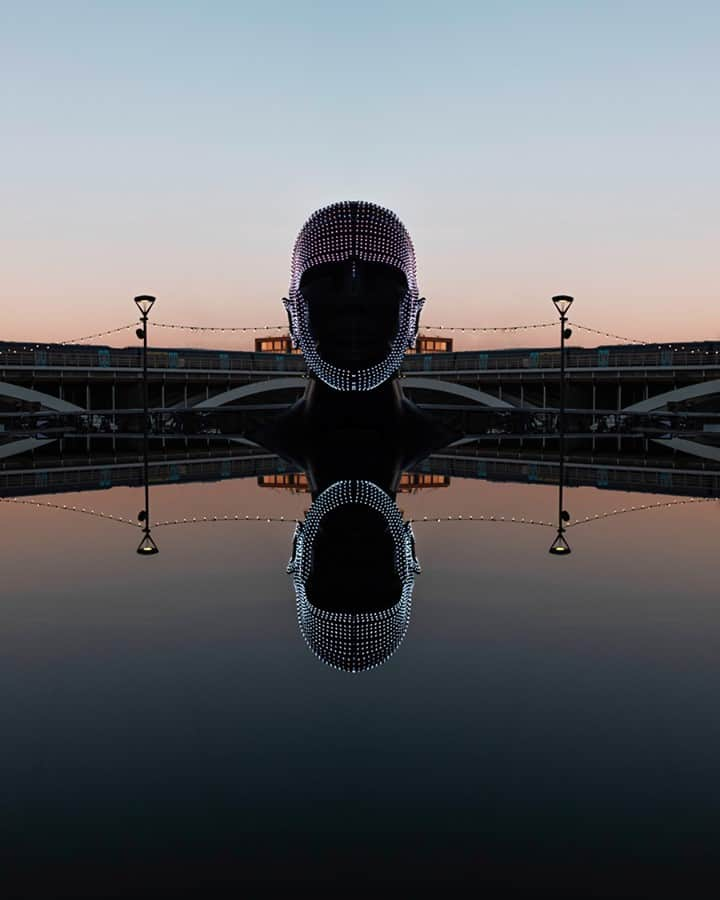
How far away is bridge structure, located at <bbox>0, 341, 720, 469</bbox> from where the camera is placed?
4591cm

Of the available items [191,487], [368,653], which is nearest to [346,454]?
[191,487]

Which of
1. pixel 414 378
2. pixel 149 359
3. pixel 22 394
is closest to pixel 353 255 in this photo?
pixel 22 394

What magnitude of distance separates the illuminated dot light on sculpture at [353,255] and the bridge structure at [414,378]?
24068 millimetres

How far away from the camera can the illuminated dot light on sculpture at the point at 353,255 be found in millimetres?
15945

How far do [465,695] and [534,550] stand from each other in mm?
4723

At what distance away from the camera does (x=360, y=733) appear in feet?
12.2

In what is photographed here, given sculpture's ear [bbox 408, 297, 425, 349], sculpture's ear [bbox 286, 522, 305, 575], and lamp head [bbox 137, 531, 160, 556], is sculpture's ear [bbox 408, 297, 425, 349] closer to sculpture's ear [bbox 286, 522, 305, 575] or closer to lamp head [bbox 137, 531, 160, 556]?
sculpture's ear [bbox 286, 522, 305, 575]

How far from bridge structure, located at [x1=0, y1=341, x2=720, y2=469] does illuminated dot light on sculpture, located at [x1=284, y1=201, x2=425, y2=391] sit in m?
24.1

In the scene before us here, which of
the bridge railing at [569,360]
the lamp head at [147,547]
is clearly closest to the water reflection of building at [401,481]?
the lamp head at [147,547]

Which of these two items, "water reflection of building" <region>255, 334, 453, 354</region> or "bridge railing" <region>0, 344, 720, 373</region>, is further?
"water reflection of building" <region>255, 334, 453, 354</region>

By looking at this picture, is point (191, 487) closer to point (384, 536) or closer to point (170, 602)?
point (384, 536)

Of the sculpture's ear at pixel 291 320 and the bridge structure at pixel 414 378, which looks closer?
the sculpture's ear at pixel 291 320

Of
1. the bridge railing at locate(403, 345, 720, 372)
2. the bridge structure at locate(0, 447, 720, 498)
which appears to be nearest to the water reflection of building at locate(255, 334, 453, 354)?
the bridge railing at locate(403, 345, 720, 372)

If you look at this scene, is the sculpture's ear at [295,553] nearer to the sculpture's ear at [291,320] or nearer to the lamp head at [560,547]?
the lamp head at [560,547]
